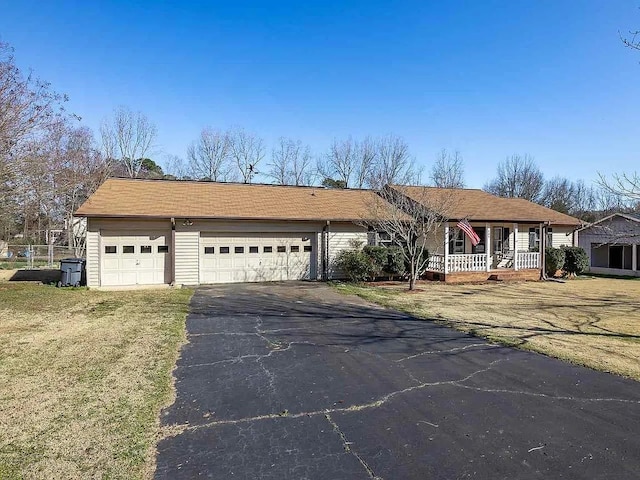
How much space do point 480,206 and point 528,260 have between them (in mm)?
3376

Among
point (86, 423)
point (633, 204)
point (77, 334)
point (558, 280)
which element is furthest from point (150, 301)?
point (558, 280)

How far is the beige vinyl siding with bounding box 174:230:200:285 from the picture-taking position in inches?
597

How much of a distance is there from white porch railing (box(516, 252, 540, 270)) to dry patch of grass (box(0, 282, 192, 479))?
1580cm

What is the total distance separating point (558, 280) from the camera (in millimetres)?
19094

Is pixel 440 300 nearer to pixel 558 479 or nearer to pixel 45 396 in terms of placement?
pixel 558 479

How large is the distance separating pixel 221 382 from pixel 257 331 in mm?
2883

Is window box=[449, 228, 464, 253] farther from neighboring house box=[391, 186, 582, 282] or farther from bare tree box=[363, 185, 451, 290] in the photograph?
bare tree box=[363, 185, 451, 290]

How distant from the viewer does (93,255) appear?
14.3 m

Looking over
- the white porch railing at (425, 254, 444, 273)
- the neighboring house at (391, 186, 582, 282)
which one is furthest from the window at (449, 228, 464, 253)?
the white porch railing at (425, 254, 444, 273)

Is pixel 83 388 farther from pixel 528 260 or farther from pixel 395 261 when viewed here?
pixel 528 260

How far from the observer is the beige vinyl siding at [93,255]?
1421 cm

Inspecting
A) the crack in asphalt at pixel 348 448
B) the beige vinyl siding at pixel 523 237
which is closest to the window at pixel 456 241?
the beige vinyl siding at pixel 523 237

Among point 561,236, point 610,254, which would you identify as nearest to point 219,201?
point 561,236

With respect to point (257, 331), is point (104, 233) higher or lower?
higher
